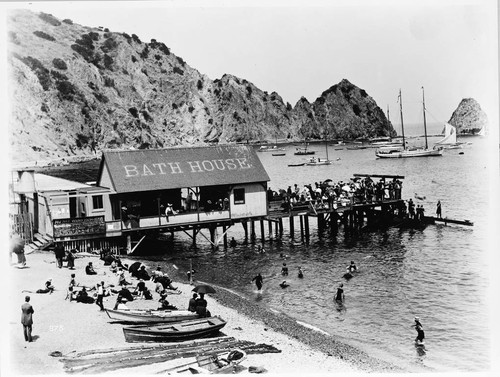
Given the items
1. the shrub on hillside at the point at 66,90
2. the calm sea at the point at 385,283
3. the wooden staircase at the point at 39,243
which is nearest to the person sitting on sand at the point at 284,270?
the calm sea at the point at 385,283

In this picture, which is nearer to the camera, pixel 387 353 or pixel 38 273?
pixel 387 353

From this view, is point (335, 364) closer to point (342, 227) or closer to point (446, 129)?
point (342, 227)

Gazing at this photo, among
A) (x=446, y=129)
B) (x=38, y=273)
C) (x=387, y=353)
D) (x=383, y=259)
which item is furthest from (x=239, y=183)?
(x=446, y=129)

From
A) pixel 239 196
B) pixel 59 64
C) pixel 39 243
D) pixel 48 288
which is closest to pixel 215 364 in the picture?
pixel 48 288

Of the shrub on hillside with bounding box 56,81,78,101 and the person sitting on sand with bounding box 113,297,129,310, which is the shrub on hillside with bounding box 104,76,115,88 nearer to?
the shrub on hillside with bounding box 56,81,78,101

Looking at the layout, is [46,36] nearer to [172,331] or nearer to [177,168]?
[177,168]

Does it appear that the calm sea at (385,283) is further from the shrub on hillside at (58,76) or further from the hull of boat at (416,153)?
the shrub on hillside at (58,76)
